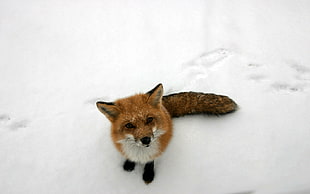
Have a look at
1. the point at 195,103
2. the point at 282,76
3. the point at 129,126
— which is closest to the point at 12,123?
the point at 129,126

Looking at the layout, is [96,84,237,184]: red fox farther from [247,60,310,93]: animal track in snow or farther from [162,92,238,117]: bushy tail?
[247,60,310,93]: animal track in snow

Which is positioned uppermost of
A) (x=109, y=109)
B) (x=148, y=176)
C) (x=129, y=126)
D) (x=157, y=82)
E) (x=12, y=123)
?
(x=109, y=109)

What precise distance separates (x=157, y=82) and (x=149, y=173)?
123 centimetres

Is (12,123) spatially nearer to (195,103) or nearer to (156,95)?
(156,95)

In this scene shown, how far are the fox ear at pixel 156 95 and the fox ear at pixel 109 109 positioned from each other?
0.97ft

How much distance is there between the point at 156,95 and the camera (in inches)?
71.3

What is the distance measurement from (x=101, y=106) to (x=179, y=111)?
0.95m

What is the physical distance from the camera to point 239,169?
2121 millimetres

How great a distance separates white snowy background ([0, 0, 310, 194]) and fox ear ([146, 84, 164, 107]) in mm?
675

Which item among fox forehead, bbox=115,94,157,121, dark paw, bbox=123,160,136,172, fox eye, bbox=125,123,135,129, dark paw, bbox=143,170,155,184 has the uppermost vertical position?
fox forehead, bbox=115,94,157,121

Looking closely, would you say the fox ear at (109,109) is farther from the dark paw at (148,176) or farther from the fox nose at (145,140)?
the dark paw at (148,176)

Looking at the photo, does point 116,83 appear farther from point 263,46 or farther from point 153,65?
point 263,46

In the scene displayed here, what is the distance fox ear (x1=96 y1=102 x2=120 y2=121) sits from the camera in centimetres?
170

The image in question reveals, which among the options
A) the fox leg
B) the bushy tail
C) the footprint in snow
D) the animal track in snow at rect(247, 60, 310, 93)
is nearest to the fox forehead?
the bushy tail
